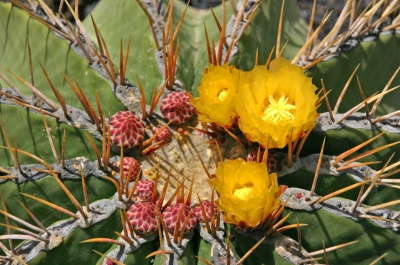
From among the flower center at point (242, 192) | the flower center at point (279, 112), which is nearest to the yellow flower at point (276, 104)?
the flower center at point (279, 112)

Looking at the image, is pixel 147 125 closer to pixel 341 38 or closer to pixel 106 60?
pixel 106 60

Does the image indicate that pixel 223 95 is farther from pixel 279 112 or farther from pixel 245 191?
pixel 245 191

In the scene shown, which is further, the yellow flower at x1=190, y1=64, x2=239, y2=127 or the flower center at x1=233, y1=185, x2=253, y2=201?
the yellow flower at x1=190, y1=64, x2=239, y2=127

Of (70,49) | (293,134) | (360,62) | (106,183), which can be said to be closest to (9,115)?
(70,49)

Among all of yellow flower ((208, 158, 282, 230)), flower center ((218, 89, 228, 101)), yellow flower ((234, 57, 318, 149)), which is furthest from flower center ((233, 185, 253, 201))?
flower center ((218, 89, 228, 101))

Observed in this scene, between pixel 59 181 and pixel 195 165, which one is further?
pixel 195 165

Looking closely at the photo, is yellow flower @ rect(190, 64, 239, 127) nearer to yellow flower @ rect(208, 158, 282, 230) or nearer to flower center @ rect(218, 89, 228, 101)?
flower center @ rect(218, 89, 228, 101)

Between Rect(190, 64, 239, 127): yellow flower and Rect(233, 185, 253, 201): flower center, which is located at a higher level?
Rect(190, 64, 239, 127): yellow flower
